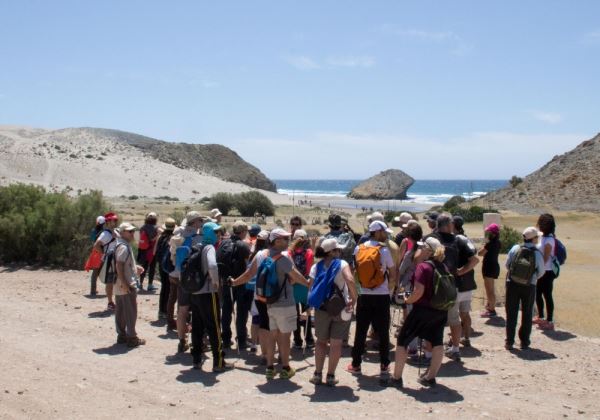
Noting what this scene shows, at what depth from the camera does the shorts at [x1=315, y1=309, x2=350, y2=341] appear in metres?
7.22

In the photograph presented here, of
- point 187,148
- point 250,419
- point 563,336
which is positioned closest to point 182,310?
point 250,419

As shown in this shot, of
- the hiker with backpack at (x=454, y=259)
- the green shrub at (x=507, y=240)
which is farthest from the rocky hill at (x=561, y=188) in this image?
the hiker with backpack at (x=454, y=259)

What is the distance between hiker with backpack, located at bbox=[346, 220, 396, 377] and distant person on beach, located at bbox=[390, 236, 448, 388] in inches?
15.5

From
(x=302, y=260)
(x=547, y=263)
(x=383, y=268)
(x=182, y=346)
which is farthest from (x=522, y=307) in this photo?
(x=182, y=346)

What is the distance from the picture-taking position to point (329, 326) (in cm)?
728

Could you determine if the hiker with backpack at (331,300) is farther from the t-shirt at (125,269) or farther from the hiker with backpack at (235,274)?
the t-shirt at (125,269)

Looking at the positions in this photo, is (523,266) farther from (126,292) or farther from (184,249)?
(126,292)

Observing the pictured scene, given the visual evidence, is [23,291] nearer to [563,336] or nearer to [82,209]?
[82,209]

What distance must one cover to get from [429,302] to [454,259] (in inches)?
53.6

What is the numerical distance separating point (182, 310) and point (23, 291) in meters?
5.99

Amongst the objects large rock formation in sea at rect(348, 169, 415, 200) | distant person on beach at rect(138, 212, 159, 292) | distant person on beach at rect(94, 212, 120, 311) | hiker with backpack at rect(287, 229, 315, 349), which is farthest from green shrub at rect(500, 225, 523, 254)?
large rock formation in sea at rect(348, 169, 415, 200)

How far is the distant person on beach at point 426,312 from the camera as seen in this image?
23.2 feet

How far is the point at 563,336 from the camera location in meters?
9.91

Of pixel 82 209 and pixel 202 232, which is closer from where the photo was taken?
pixel 202 232
